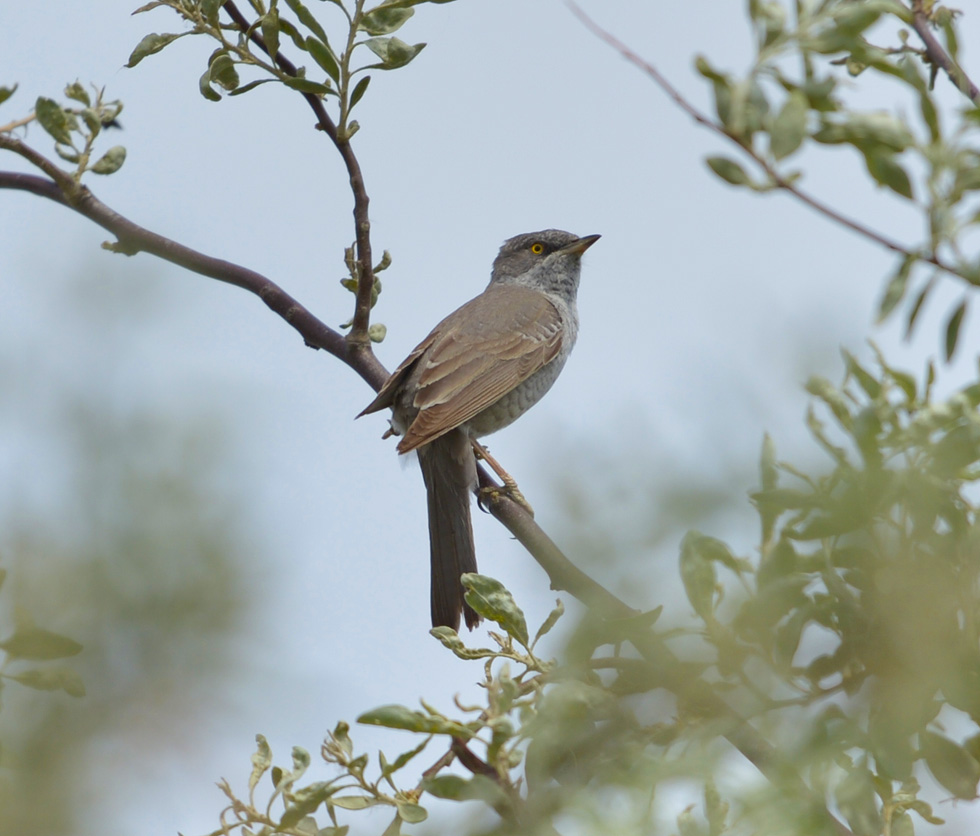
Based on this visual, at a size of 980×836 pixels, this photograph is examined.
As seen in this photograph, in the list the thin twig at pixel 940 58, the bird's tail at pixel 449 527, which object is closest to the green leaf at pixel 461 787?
the thin twig at pixel 940 58

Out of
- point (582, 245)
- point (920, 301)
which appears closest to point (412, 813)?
point (920, 301)

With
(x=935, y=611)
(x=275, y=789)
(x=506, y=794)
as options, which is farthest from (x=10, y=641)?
(x=935, y=611)

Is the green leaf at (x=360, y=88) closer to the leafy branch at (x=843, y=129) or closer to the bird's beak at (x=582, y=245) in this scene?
the leafy branch at (x=843, y=129)

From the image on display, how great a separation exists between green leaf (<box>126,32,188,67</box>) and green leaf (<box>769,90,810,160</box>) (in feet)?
9.46

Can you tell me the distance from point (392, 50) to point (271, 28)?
15.9 inches

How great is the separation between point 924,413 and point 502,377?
5078 millimetres

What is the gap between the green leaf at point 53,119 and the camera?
3.13m

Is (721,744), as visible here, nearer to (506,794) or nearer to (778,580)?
(778,580)

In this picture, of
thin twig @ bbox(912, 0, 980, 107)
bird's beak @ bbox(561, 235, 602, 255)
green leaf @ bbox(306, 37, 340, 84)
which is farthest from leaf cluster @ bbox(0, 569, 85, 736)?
bird's beak @ bbox(561, 235, 602, 255)

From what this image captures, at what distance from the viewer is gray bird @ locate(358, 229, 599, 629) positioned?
5.56 meters

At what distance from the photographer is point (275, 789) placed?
2.08 metres

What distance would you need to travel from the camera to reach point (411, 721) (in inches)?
65.3

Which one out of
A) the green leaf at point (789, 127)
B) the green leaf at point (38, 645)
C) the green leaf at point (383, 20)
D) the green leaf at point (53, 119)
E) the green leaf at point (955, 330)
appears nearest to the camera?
the green leaf at point (789, 127)

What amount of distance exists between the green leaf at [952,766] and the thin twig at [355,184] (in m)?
2.90
